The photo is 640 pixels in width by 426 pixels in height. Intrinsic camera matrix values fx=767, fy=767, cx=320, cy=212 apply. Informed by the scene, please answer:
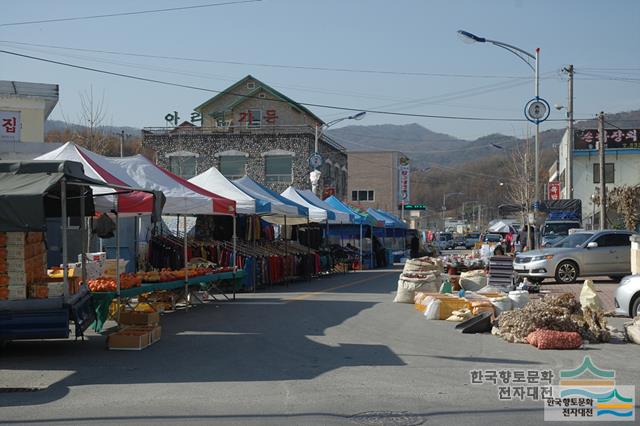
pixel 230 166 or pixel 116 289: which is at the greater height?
pixel 230 166

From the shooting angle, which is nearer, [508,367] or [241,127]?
[508,367]

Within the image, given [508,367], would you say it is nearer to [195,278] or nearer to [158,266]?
[195,278]

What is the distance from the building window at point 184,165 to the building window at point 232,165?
2.00 m

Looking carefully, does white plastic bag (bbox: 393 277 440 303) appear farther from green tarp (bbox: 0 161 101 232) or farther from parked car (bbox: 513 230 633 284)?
green tarp (bbox: 0 161 101 232)

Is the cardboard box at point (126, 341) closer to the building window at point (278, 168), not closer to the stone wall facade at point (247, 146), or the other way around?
the stone wall facade at point (247, 146)

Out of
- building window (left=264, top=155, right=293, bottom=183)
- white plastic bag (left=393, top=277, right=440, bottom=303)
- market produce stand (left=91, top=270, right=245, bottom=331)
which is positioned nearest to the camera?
market produce stand (left=91, top=270, right=245, bottom=331)

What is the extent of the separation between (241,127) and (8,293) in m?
43.9

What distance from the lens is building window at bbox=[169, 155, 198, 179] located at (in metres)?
53.4

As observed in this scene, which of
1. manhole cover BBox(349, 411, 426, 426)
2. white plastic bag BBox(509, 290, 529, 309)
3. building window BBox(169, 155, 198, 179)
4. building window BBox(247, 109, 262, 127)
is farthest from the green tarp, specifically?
building window BBox(247, 109, 262, 127)

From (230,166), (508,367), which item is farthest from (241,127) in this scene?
(508,367)

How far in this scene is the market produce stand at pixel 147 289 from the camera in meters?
13.5

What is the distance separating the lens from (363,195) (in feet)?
303

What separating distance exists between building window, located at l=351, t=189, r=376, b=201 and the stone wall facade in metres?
37.0

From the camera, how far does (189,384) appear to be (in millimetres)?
9328
